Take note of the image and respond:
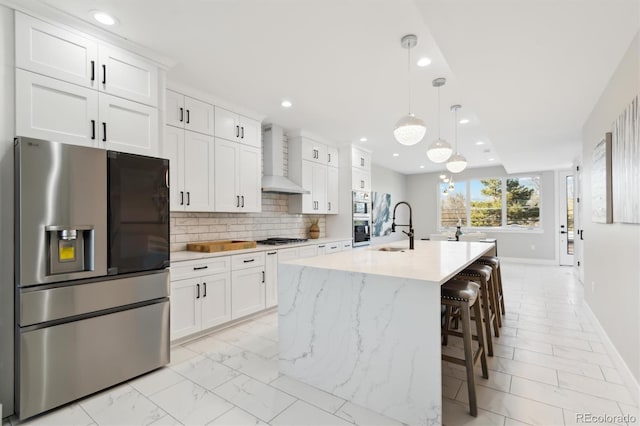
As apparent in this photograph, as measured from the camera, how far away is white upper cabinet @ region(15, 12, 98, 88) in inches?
79.0

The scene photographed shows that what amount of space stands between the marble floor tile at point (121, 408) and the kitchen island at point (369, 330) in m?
0.91

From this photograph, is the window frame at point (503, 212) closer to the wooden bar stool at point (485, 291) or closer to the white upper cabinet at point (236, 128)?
the wooden bar stool at point (485, 291)

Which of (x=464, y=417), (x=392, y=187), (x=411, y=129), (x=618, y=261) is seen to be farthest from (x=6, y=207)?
(x=392, y=187)

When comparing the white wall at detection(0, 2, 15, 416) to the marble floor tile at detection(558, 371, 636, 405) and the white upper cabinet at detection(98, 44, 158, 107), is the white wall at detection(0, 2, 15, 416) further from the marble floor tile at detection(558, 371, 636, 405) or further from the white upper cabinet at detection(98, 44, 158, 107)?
the marble floor tile at detection(558, 371, 636, 405)

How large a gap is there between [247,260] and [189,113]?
5.68 ft

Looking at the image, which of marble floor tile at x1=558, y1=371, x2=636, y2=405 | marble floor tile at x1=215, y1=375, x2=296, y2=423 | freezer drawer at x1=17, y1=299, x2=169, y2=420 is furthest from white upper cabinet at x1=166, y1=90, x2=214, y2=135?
marble floor tile at x1=558, y1=371, x2=636, y2=405

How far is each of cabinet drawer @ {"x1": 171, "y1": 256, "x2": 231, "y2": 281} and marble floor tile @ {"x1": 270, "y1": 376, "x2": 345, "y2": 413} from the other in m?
1.33

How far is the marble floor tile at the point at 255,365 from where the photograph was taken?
7.96 ft

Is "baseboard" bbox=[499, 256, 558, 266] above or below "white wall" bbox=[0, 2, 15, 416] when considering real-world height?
below

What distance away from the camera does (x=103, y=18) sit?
2188mm

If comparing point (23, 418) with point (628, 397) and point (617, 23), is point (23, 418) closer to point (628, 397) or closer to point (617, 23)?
point (628, 397)

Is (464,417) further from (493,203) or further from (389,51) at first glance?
(493,203)

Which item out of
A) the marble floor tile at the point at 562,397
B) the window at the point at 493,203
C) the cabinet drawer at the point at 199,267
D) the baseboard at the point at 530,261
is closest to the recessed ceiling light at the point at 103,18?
the cabinet drawer at the point at 199,267

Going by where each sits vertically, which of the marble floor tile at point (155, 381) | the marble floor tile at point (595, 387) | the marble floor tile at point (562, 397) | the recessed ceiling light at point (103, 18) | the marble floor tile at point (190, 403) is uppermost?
the recessed ceiling light at point (103, 18)
